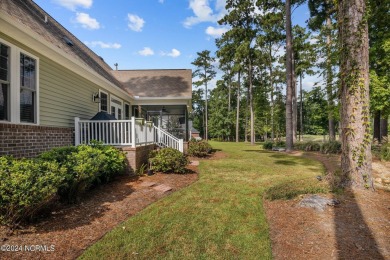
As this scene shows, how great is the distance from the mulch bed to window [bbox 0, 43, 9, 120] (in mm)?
2542

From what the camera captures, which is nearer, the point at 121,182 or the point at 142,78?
the point at 121,182

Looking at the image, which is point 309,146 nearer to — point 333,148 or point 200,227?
point 333,148

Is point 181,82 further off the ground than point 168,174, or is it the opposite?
point 181,82

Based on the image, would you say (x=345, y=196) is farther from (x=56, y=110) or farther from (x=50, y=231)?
(x=56, y=110)

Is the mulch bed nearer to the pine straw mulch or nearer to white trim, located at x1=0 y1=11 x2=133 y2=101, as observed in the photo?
the pine straw mulch

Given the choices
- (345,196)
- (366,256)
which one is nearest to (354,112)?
(345,196)

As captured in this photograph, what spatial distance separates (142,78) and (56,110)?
978 cm

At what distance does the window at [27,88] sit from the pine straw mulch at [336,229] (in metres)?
6.08

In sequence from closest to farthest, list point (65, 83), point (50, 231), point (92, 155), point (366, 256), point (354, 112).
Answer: point (366, 256)
point (50, 231)
point (354, 112)
point (92, 155)
point (65, 83)

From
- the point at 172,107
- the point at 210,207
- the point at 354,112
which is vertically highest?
the point at 172,107

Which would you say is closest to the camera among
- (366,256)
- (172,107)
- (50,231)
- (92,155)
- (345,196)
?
(366,256)

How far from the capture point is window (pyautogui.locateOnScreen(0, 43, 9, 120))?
5184 mm

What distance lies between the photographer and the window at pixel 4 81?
17.0ft

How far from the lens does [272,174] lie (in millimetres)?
8047
